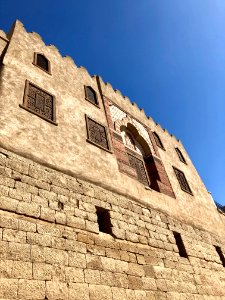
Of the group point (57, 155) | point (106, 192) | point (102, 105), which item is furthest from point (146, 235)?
point (102, 105)

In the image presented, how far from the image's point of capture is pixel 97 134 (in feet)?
24.3

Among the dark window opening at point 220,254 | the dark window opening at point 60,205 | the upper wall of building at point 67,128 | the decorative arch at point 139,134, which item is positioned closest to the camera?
the dark window opening at point 60,205

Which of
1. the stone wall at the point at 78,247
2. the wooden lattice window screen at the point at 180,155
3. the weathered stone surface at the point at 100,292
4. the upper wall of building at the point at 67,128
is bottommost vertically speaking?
the weathered stone surface at the point at 100,292

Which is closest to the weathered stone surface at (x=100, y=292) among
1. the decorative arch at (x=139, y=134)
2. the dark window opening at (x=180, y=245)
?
the dark window opening at (x=180, y=245)

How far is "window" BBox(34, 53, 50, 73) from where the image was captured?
7.54 m

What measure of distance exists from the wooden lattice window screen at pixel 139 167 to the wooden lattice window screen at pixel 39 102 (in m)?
3.11

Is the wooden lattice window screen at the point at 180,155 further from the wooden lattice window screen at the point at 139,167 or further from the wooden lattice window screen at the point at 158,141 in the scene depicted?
the wooden lattice window screen at the point at 139,167

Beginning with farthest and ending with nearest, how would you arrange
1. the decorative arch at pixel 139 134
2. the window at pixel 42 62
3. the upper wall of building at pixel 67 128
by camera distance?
the decorative arch at pixel 139 134 → the window at pixel 42 62 → the upper wall of building at pixel 67 128

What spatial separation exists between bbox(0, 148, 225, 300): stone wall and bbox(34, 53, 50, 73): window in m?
3.67

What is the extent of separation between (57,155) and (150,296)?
327 centimetres

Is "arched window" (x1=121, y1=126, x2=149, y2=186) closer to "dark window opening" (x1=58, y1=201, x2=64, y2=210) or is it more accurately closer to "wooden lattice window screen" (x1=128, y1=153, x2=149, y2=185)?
"wooden lattice window screen" (x1=128, y1=153, x2=149, y2=185)

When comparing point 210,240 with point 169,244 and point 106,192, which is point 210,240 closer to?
point 169,244

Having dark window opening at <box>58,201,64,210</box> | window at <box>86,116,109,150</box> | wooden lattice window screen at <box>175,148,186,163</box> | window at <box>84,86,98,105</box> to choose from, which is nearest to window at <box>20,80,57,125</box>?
window at <box>86,116,109,150</box>

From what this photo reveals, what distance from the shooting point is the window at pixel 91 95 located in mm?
8484
